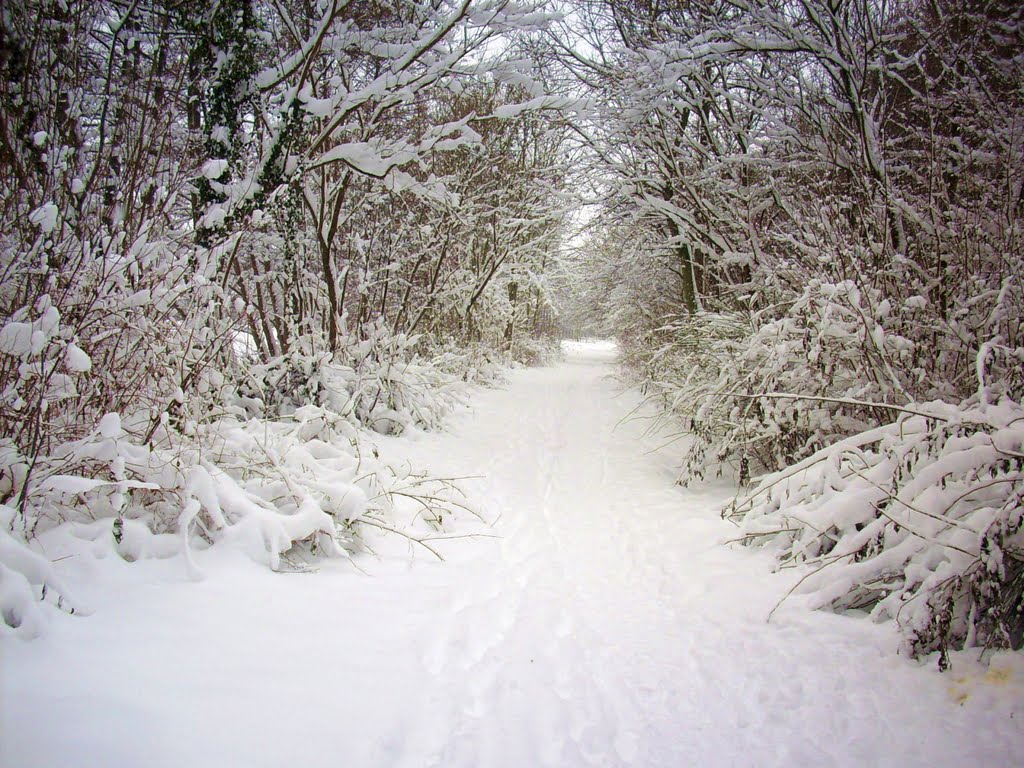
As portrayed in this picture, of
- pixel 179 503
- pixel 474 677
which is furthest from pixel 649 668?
pixel 179 503

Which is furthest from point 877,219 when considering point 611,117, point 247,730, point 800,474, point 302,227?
point 302,227

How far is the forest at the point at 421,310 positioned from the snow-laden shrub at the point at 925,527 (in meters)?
0.02

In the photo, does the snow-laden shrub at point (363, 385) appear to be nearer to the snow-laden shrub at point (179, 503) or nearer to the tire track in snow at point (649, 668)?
the snow-laden shrub at point (179, 503)

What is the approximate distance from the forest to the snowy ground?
6.9 inches

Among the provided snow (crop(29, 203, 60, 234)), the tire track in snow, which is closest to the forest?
snow (crop(29, 203, 60, 234))

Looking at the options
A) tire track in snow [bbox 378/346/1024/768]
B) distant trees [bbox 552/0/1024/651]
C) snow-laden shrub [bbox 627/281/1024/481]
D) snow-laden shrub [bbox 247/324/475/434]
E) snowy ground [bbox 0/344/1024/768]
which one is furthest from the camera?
snow-laden shrub [bbox 247/324/475/434]

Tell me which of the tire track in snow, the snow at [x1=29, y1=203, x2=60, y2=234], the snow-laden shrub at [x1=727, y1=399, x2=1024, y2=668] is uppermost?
the snow at [x1=29, y1=203, x2=60, y2=234]

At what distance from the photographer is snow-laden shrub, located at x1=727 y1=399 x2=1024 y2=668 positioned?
6.41 ft

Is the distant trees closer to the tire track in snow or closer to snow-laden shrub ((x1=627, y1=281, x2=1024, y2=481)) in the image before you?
snow-laden shrub ((x1=627, y1=281, x2=1024, y2=481))

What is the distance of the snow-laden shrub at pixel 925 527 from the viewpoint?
1.95m

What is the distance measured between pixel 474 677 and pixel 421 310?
20.0 ft

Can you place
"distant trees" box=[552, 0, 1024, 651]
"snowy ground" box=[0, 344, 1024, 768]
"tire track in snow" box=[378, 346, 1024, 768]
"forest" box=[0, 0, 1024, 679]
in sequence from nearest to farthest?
"snowy ground" box=[0, 344, 1024, 768], "tire track in snow" box=[378, 346, 1024, 768], "forest" box=[0, 0, 1024, 679], "distant trees" box=[552, 0, 1024, 651]

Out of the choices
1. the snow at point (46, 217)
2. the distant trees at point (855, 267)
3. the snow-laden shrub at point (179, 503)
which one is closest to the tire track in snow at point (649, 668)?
the distant trees at point (855, 267)

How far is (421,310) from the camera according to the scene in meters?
7.57
